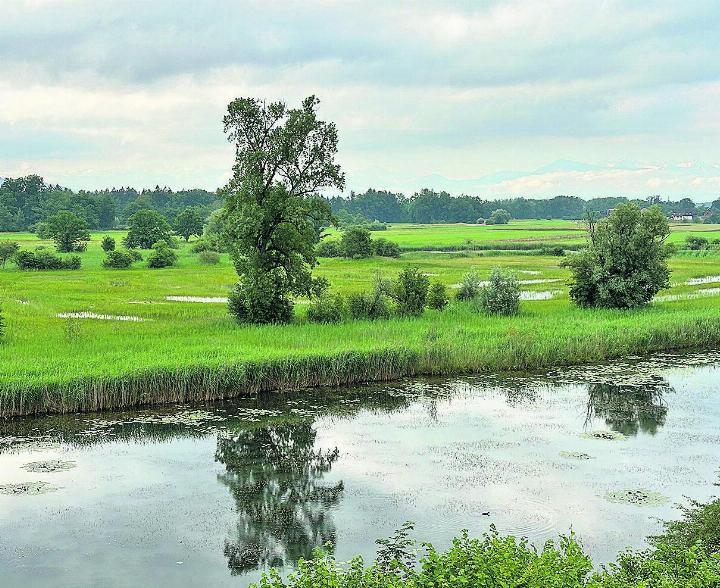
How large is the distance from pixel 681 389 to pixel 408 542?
15631 millimetres

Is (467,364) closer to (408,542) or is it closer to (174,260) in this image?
(408,542)

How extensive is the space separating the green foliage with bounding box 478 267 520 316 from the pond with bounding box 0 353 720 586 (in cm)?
1089

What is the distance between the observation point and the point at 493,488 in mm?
15898

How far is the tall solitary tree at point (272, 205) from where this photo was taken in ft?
106

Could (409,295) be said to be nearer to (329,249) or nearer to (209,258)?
(209,258)

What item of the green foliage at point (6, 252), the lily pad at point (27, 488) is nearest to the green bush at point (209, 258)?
the green foliage at point (6, 252)

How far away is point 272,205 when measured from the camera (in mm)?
32688

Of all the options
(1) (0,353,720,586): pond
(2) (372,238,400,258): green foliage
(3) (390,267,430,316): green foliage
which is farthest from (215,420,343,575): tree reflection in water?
(2) (372,238,400,258): green foliage

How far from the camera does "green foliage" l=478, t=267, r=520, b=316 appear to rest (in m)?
35.3

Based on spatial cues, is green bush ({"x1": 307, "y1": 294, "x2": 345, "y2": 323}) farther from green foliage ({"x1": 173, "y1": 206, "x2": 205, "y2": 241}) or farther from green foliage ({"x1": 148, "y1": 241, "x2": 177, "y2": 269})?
green foliage ({"x1": 173, "y1": 206, "x2": 205, "y2": 241})

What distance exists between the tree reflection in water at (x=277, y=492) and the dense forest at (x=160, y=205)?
3356 inches

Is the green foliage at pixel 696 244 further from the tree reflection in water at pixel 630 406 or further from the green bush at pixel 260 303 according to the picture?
the green bush at pixel 260 303

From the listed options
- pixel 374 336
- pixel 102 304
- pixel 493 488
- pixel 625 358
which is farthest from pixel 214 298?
pixel 493 488

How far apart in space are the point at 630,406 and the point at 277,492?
12.6m
